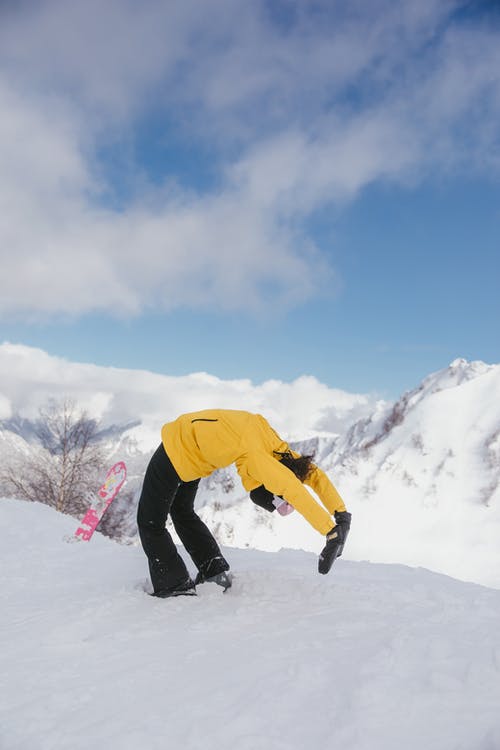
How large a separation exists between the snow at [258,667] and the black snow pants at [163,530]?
23 cm

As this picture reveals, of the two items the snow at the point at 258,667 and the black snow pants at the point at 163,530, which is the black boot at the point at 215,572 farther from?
the snow at the point at 258,667

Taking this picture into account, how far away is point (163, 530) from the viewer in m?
4.24

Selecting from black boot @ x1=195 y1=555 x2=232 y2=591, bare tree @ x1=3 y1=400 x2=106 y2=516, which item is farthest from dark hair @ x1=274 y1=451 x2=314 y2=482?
bare tree @ x1=3 y1=400 x2=106 y2=516

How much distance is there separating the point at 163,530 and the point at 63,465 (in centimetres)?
1556

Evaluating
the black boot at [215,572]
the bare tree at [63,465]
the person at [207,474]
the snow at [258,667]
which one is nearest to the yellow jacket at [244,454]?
the person at [207,474]

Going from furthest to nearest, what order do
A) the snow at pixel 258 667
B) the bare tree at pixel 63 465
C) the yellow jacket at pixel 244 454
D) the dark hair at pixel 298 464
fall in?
1. the bare tree at pixel 63 465
2. the dark hair at pixel 298 464
3. the yellow jacket at pixel 244 454
4. the snow at pixel 258 667

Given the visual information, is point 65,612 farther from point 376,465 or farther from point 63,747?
point 376,465

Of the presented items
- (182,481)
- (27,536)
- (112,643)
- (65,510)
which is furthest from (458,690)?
(65,510)

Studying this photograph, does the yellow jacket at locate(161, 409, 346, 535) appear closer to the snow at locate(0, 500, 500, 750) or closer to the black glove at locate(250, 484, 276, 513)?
the black glove at locate(250, 484, 276, 513)

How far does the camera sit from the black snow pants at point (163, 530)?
4.06 metres

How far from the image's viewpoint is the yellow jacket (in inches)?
132

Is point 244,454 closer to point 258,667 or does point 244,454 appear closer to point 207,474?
point 207,474

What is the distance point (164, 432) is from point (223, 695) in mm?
2252

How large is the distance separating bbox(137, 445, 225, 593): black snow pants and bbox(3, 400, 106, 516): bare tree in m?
14.9
